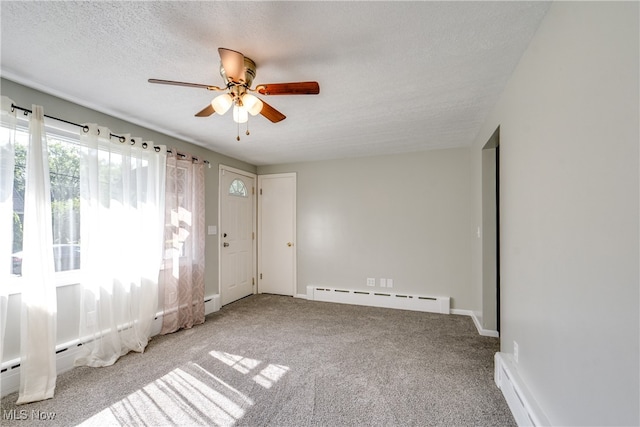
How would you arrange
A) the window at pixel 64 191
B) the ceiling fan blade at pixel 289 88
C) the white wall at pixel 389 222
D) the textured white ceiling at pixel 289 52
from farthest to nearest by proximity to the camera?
the white wall at pixel 389 222
the window at pixel 64 191
the ceiling fan blade at pixel 289 88
the textured white ceiling at pixel 289 52

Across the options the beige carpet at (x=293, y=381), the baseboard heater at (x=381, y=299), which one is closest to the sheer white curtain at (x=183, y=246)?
the beige carpet at (x=293, y=381)

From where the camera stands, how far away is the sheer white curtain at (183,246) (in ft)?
10.1

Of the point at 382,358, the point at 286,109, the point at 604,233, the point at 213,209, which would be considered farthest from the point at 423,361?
the point at 213,209

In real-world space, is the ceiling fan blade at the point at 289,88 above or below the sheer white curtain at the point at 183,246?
above

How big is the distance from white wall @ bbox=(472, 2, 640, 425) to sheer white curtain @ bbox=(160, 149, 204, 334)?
10.9 ft

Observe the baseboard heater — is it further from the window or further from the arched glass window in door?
the window

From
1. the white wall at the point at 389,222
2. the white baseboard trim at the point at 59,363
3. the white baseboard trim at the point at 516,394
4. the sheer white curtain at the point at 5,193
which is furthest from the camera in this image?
the white wall at the point at 389,222

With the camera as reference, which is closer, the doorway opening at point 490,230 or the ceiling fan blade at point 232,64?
the ceiling fan blade at point 232,64

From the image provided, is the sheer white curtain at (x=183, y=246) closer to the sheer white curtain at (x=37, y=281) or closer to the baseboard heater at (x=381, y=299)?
the sheer white curtain at (x=37, y=281)

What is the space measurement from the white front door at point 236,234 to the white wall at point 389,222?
0.70 meters

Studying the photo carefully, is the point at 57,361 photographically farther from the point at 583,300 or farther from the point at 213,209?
the point at 583,300

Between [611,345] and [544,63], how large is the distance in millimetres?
1349
